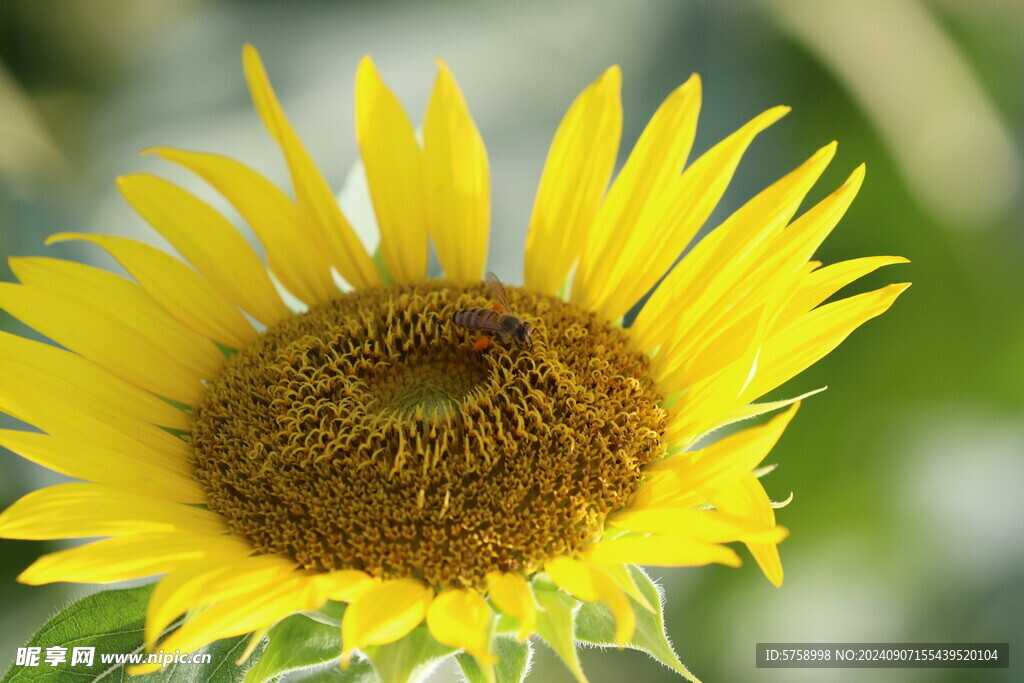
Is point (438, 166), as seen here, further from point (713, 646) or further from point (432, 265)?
point (713, 646)

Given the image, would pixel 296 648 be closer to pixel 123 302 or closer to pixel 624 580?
pixel 624 580

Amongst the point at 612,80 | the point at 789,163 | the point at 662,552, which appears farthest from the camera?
the point at 789,163

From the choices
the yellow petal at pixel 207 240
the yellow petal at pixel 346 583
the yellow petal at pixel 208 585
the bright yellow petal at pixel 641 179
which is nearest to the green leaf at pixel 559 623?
the yellow petal at pixel 346 583

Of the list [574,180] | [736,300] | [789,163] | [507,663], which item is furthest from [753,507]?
[789,163]

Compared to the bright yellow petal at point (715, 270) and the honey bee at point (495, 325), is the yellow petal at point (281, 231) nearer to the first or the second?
the honey bee at point (495, 325)

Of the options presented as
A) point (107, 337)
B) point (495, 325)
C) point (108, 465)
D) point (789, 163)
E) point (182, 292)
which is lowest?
point (108, 465)

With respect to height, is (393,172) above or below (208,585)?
above

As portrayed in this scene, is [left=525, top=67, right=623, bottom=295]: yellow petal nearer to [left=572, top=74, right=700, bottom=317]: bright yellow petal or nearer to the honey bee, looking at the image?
[left=572, top=74, right=700, bottom=317]: bright yellow petal

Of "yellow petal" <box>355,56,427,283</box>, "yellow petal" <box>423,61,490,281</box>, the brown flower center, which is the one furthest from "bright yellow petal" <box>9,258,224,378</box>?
"yellow petal" <box>423,61,490,281</box>
